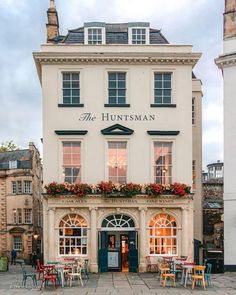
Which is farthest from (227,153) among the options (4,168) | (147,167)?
(4,168)

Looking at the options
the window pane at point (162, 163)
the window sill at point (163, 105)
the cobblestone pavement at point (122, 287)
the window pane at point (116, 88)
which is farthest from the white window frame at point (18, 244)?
the window sill at point (163, 105)

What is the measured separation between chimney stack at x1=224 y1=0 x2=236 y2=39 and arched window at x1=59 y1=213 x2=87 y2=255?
1309 centimetres

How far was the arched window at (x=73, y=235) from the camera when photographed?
86.9 feet

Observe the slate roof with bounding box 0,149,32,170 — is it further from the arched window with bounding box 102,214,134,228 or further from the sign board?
the sign board

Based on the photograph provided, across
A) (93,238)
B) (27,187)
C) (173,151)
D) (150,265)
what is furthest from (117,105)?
(27,187)

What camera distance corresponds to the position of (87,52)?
26859 mm

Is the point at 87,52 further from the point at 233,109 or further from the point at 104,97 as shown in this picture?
the point at 233,109

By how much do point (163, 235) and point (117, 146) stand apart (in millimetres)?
5384

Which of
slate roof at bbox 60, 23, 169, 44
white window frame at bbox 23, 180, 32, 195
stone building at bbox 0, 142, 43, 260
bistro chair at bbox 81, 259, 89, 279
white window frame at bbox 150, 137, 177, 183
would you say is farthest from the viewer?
white window frame at bbox 23, 180, 32, 195

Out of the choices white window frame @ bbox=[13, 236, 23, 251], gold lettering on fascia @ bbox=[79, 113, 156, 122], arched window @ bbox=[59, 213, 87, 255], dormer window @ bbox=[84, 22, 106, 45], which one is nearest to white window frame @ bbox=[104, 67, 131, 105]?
gold lettering on fascia @ bbox=[79, 113, 156, 122]

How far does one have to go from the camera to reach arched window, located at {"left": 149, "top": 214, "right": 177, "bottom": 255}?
26.6 meters

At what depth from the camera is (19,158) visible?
188ft

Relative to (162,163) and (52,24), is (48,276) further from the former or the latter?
(52,24)

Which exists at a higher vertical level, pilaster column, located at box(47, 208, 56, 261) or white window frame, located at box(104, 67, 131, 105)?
white window frame, located at box(104, 67, 131, 105)
